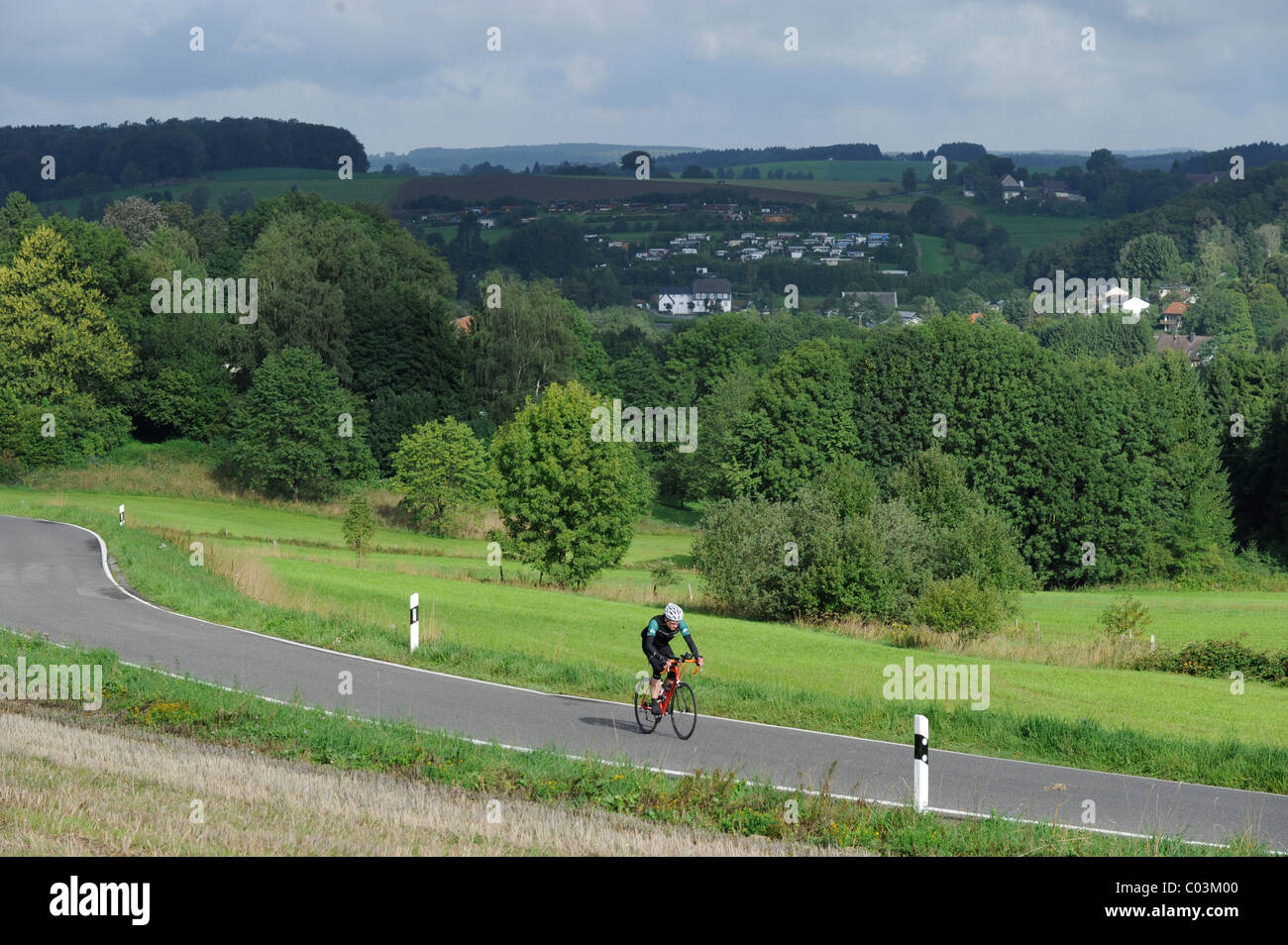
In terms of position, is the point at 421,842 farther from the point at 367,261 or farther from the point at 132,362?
the point at 367,261

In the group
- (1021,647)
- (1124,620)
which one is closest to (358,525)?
(1021,647)

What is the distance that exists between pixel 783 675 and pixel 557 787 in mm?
12875

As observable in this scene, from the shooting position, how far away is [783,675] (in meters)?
25.3

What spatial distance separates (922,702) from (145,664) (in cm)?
1252

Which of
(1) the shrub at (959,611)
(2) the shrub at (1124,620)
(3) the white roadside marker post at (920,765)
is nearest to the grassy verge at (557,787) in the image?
(3) the white roadside marker post at (920,765)

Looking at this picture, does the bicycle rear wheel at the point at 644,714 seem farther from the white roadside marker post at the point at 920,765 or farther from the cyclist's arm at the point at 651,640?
the white roadside marker post at the point at 920,765

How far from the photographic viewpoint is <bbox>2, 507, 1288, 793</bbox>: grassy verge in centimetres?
1730

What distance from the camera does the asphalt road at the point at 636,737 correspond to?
1405 cm

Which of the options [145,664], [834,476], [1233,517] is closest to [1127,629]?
[834,476]

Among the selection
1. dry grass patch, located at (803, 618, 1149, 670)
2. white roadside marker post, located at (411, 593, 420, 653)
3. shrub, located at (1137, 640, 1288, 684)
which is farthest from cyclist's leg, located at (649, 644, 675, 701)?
shrub, located at (1137, 640, 1288, 684)

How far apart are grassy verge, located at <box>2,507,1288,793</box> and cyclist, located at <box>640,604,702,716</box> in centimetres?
224

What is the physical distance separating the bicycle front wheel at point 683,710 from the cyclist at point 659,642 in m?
0.22

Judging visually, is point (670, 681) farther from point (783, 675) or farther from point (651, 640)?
point (783, 675)

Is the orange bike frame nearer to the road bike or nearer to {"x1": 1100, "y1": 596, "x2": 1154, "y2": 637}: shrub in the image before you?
the road bike
